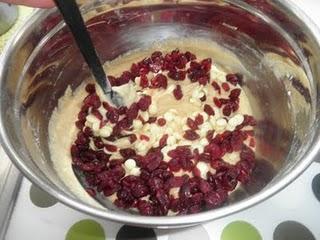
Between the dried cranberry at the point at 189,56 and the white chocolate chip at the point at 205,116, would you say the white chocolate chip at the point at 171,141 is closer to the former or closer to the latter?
the white chocolate chip at the point at 205,116

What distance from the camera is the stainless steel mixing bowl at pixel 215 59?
0.67 m

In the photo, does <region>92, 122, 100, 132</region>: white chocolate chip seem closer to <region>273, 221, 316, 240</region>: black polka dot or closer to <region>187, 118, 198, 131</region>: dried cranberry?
<region>187, 118, 198, 131</region>: dried cranberry

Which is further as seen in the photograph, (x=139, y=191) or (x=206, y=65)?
(x=206, y=65)

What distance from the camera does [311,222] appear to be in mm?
864

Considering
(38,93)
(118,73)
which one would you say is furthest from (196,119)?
(38,93)

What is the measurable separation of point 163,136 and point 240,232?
28 cm

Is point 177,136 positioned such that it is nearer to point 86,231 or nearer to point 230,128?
point 230,128

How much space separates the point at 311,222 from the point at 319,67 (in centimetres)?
33

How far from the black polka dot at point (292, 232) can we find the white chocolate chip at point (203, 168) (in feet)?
0.64

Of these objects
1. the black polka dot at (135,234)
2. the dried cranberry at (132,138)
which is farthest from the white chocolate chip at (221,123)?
the black polka dot at (135,234)

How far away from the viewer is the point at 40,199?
3.01 ft

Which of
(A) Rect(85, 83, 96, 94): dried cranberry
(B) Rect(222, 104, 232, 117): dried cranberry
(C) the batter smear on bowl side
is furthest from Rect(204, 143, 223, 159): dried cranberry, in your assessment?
(A) Rect(85, 83, 96, 94): dried cranberry

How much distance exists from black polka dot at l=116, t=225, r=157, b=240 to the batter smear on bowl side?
4 cm

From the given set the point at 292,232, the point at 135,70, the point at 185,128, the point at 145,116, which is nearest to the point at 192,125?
the point at 185,128
